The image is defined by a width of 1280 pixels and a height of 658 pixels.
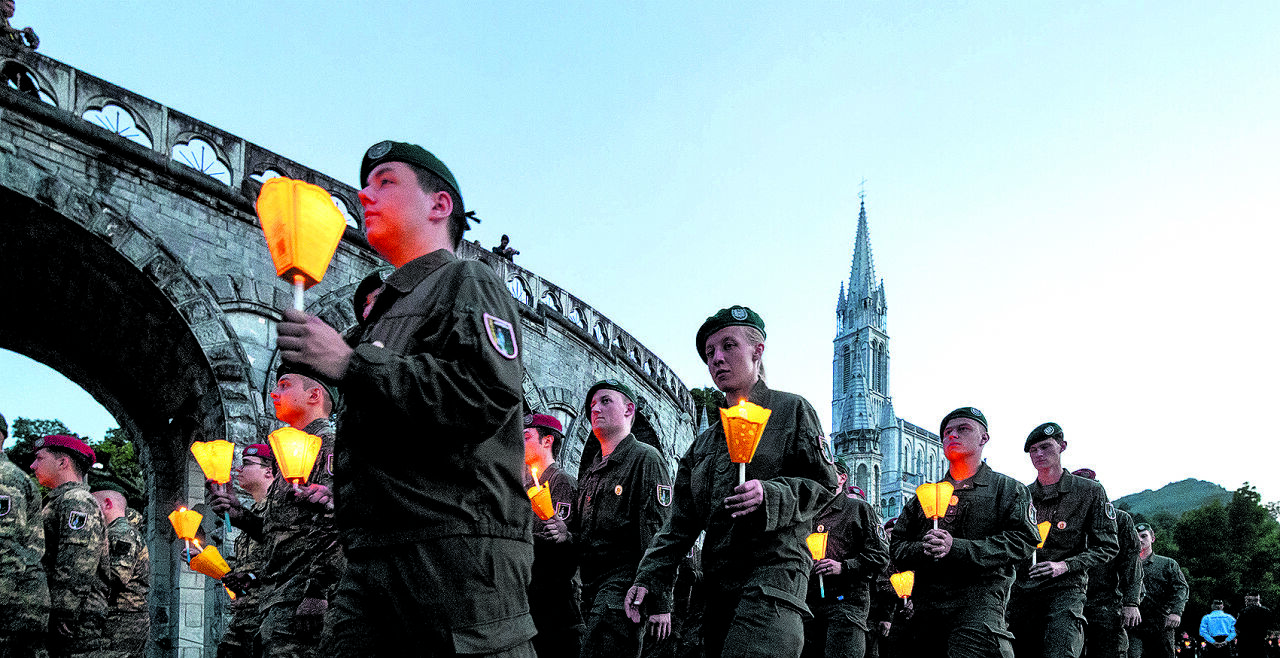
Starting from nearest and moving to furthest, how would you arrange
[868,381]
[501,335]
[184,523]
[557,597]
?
[501,335], [557,597], [184,523], [868,381]

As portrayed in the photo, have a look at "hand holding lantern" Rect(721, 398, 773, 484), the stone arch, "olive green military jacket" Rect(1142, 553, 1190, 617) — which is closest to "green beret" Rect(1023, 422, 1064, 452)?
"hand holding lantern" Rect(721, 398, 773, 484)

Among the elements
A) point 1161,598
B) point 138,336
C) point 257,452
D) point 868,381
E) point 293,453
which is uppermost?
point 868,381

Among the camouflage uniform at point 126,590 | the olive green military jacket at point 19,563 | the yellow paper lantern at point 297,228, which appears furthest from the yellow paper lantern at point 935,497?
the camouflage uniform at point 126,590

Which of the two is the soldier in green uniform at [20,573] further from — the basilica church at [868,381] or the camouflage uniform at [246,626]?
the basilica church at [868,381]

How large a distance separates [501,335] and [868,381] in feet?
441

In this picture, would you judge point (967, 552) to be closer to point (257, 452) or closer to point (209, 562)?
point (209, 562)

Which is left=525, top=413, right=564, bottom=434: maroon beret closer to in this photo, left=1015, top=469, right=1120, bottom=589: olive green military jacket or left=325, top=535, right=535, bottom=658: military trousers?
left=1015, top=469, right=1120, bottom=589: olive green military jacket

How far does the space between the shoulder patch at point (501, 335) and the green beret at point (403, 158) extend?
73 cm

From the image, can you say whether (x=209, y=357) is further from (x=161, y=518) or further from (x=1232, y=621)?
(x=1232, y=621)

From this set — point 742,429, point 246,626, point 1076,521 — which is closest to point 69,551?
point 246,626

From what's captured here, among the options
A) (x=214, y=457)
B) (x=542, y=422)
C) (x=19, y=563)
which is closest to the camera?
(x=19, y=563)

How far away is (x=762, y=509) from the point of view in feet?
16.4

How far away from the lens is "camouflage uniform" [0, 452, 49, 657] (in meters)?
7.52

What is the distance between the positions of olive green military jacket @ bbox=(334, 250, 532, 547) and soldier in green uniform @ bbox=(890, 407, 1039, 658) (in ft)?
16.1
